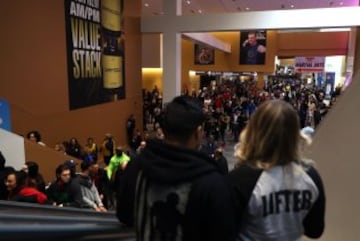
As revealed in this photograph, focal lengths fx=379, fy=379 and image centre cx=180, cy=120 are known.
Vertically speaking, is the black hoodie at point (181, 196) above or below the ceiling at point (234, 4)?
below

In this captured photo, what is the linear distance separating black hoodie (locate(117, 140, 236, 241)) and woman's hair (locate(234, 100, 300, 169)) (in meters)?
0.17

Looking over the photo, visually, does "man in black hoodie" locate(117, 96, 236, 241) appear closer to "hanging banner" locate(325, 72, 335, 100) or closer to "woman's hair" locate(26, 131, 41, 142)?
"woman's hair" locate(26, 131, 41, 142)

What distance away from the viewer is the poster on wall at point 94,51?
9852mm

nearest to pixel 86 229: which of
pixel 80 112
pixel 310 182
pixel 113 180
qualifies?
pixel 310 182

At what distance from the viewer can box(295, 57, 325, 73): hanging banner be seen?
22969 millimetres

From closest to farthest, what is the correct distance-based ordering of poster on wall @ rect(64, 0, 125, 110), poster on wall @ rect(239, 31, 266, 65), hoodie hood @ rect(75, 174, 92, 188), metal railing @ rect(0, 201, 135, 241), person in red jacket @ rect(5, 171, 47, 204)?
metal railing @ rect(0, 201, 135, 241) < person in red jacket @ rect(5, 171, 47, 204) < hoodie hood @ rect(75, 174, 92, 188) < poster on wall @ rect(64, 0, 125, 110) < poster on wall @ rect(239, 31, 266, 65)

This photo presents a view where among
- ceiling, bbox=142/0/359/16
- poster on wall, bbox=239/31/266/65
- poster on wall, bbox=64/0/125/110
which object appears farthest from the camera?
poster on wall, bbox=239/31/266/65

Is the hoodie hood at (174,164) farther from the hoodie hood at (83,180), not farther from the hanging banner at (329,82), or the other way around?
the hanging banner at (329,82)

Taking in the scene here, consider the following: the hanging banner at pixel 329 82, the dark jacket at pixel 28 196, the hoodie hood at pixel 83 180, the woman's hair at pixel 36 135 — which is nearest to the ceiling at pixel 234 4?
the hanging banner at pixel 329 82

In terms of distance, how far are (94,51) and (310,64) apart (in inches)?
634

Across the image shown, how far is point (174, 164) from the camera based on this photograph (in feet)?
3.91

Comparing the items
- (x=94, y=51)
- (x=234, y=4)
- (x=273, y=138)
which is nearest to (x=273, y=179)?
(x=273, y=138)

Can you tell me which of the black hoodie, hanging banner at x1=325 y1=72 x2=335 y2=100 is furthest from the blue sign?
hanging banner at x1=325 y1=72 x2=335 y2=100

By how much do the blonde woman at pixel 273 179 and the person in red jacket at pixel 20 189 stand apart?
10.4ft
